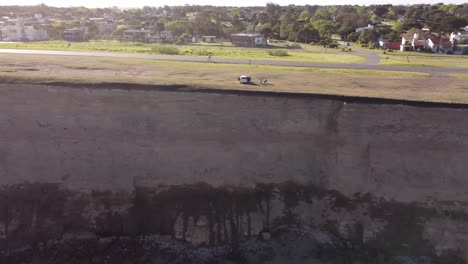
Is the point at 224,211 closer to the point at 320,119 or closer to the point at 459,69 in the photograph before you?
the point at 320,119

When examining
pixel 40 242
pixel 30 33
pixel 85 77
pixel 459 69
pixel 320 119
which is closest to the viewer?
pixel 40 242

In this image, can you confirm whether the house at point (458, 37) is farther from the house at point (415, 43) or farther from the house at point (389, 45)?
the house at point (389, 45)

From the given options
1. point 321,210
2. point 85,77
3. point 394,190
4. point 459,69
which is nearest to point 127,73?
point 85,77

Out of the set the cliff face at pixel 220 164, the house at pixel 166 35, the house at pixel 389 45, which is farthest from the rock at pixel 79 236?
the house at pixel 166 35

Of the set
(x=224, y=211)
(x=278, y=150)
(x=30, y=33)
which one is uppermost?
(x=30, y=33)

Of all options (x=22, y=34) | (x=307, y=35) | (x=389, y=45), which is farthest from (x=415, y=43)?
(x=22, y=34)

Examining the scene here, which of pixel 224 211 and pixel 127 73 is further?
pixel 127 73
